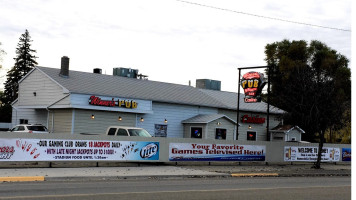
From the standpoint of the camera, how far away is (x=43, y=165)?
72.7 feet

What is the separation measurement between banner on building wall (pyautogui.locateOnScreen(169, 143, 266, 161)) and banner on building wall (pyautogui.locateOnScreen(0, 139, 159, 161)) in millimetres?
1319

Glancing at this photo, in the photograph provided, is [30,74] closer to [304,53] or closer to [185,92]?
[185,92]

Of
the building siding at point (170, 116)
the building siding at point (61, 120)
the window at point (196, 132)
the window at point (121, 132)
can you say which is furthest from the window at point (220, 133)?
the window at point (121, 132)

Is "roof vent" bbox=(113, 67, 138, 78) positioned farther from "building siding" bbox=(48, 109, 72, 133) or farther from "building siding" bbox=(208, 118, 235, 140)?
"building siding" bbox=(48, 109, 72, 133)

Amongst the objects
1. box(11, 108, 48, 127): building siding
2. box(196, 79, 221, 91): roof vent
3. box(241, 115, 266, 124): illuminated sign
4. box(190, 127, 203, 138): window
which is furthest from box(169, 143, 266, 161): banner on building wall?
box(196, 79, 221, 91): roof vent

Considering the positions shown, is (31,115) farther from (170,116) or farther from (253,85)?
(253,85)

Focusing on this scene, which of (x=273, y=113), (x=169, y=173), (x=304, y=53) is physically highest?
(x=304, y=53)

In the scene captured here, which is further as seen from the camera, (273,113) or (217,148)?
(273,113)

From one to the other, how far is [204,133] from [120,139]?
1599cm

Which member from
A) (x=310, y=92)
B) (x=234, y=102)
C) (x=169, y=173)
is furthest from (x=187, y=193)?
(x=234, y=102)

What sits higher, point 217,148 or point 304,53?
point 304,53

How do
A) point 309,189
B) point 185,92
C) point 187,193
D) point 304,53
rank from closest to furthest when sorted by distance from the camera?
point 187,193 < point 309,189 < point 185,92 < point 304,53

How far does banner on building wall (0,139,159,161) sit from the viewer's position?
20547 millimetres

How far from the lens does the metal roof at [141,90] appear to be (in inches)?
1377
